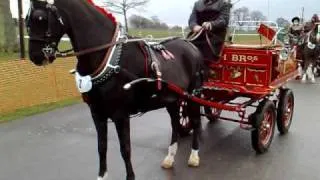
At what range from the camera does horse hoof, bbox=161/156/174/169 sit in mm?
5902

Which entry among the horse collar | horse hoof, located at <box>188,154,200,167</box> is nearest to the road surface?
horse hoof, located at <box>188,154,200,167</box>

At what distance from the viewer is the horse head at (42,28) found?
3998 mm

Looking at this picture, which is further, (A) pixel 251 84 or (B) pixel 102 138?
(A) pixel 251 84

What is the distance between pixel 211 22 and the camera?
615 centimetres

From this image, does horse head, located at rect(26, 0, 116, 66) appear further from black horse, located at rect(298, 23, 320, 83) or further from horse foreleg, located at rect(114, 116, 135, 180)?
black horse, located at rect(298, 23, 320, 83)

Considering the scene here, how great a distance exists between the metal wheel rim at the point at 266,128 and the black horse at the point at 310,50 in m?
8.43

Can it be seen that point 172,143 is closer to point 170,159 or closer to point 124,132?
point 170,159

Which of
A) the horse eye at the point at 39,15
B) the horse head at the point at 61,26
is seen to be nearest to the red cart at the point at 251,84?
the horse head at the point at 61,26

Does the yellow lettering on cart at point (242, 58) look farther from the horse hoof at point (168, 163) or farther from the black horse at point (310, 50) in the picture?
the black horse at point (310, 50)

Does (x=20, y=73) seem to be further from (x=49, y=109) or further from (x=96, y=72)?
(x=96, y=72)

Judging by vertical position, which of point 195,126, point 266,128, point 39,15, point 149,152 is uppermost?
point 39,15

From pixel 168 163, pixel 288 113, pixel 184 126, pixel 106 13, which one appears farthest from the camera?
pixel 288 113

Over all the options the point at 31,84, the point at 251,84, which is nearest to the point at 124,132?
the point at 251,84

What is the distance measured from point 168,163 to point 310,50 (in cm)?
1020
